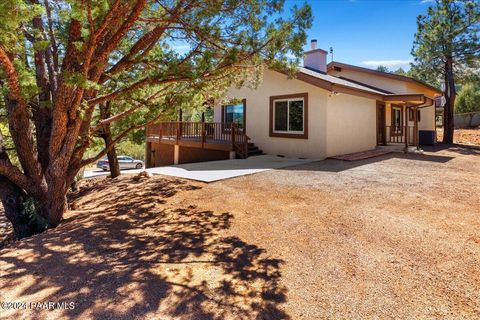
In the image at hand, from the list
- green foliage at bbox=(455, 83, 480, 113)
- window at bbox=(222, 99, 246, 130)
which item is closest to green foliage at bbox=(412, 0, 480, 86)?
window at bbox=(222, 99, 246, 130)

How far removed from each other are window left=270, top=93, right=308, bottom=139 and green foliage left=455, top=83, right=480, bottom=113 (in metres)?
27.1

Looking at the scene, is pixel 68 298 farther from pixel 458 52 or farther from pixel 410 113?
pixel 458 52

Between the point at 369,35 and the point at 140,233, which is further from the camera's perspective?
the point at 369,35

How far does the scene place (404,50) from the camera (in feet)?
68.1

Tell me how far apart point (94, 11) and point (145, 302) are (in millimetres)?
3363

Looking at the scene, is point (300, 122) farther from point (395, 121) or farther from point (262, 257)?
point (262, 257)

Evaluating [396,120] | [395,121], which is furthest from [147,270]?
[396,120]

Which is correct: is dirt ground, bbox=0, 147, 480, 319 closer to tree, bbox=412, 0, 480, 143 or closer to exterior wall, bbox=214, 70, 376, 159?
exterior wall, bbox=214, 70, 376, 159

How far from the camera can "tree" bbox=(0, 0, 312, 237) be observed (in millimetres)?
4555

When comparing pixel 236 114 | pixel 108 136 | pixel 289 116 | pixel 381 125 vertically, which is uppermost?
pixel 236 114

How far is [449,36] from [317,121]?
12453 mm

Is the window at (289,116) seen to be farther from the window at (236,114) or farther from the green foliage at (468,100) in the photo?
the green foliage at (468,100)

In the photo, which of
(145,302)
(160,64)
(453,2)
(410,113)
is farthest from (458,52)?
(145,302)

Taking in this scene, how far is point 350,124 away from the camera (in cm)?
1180
